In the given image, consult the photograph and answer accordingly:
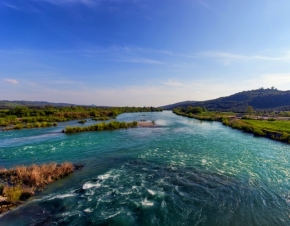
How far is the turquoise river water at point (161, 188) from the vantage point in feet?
37.1

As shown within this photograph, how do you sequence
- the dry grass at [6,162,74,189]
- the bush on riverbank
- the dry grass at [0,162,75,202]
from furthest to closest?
the bush on riverbank → the dry grass at [6,162,74,189] → the dry grass at [0,162,75,202]

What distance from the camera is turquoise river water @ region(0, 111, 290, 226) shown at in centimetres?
1132

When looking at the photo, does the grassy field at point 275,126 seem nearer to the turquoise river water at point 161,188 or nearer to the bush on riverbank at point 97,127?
the turquoise river water at point 161,188

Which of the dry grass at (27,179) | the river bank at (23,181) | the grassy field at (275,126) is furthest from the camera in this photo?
the grassy field at (275,126)

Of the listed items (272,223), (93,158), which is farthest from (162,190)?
(93,158)

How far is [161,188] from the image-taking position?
1477 centimetres

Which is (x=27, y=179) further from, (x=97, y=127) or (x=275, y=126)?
(x=275, y=126)

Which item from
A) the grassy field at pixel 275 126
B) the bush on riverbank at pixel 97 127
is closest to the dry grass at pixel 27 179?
the bush on riverbank at pixel 97 127

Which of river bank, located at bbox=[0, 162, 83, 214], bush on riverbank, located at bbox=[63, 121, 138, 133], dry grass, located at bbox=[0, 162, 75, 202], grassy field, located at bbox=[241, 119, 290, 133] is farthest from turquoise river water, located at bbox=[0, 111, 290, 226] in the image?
grassy field, located at bbox=[241, 119, 290, 133]

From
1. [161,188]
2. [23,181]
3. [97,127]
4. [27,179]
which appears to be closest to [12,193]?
[27,179]

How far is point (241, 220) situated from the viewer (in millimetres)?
11281

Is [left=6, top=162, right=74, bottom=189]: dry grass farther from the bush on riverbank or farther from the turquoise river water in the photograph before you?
the bush on riverbank

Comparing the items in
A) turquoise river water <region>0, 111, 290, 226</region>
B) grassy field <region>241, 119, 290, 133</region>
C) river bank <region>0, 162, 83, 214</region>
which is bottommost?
turquoise river water <region>0, 111, 290, 226</region>

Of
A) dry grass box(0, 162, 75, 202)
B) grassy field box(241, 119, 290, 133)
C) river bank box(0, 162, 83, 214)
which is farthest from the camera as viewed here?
grassy field box(241, 119, 290, 133)
